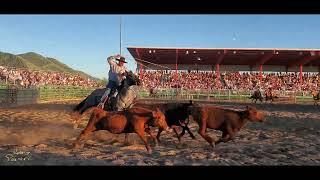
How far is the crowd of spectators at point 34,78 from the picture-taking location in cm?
2219

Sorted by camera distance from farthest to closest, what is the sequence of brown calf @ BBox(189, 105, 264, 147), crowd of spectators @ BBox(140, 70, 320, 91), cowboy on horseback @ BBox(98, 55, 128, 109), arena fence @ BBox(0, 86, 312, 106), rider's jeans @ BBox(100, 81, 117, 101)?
crowd of spectators @ BBox(140, 70, 320, 91) → arena fence @ BBox(0, 86, 312, 106) → rider's jeans @ BBox(100, 81, 117, 101) → cowboy on horseback @ BBox(98, 55, 128, 109) → brown calf @ BBox(189, 105, 264, 147)

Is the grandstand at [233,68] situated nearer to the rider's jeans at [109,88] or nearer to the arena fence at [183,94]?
the arena fence at [183,94]

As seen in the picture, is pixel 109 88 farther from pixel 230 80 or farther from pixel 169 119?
pixel 230 80

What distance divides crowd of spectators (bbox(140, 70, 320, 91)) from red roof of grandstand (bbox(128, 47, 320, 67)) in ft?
4.00

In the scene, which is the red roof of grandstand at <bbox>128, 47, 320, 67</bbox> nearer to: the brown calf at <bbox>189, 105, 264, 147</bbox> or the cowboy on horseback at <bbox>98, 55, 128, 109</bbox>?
the cowboy on horseback at <bbox>98, 55, 128, 109</bbox>

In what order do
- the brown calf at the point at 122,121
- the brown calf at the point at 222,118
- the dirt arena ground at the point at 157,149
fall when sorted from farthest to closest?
the brown calf at the point at 222,118 → the brown calf at the point at 122,121 → the dirt arena ground at the point at 157,149

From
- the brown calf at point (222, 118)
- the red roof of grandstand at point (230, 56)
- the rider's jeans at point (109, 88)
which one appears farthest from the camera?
the red roof of grandstand at point (230, 56)

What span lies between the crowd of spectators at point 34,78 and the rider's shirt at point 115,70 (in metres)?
13.2

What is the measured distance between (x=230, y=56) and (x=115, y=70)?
3068 centimetres

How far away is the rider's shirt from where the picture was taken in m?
9.91

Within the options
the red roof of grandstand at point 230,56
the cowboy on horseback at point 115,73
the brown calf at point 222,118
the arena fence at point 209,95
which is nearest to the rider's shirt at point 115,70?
the cowboy on horseback at point 115,73

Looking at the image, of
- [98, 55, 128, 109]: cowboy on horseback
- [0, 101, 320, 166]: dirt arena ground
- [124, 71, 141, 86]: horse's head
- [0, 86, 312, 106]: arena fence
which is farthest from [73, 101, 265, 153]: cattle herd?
[0, 86, 312, 106]: arena fence
